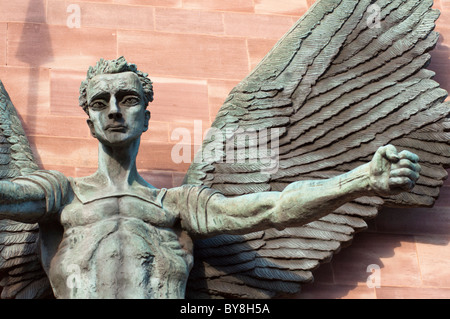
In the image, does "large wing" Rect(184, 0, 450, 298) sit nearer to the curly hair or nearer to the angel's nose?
the curly hair

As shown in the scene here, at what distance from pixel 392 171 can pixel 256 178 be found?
2.04 meters

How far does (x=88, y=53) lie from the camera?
9.94 meters

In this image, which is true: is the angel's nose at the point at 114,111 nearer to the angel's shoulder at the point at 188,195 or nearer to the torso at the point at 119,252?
the torso at the point at 119,252

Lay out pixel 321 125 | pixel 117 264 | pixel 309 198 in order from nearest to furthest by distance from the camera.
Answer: pixel 309 198, pixel 117 264, pixel 321 125

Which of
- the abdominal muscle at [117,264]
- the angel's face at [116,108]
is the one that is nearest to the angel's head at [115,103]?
the angel's face at [116,108]

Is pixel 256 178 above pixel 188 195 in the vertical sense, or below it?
above

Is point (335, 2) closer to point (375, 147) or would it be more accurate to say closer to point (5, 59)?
point (375, 147)

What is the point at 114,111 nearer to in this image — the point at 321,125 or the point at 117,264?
the point at 117,264

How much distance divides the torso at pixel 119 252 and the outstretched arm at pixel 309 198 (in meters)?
0.27

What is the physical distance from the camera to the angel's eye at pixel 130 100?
819cm

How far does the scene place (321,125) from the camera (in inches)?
363

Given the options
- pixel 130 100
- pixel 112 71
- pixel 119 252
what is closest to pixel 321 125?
pixel 130 100

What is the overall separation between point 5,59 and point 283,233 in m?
2.71

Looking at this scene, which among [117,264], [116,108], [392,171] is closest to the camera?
[392,171]
